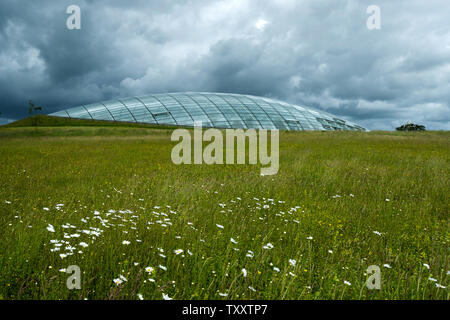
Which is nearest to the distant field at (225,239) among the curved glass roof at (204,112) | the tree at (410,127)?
the curved glass roof at (204,112)

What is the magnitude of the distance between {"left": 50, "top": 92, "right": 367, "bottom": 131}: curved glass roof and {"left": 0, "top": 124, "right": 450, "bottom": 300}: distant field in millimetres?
45165

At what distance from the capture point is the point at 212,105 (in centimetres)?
5844

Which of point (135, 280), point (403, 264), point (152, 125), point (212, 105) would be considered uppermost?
point (212, 105)

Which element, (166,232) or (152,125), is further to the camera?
(152,125)

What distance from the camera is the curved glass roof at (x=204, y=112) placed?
5256 centimetres

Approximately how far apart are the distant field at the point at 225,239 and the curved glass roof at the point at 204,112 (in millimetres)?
45165

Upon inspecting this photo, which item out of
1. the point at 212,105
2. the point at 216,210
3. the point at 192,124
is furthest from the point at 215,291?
the point at 212,105

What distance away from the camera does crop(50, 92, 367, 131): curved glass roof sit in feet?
172

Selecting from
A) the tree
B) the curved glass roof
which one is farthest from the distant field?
the tree

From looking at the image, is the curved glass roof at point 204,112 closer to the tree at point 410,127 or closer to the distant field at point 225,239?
the tree at point 410,127

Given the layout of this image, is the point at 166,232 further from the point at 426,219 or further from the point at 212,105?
the point at 212,105

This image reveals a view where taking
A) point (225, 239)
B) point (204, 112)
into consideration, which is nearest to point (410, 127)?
point (204, 112)
